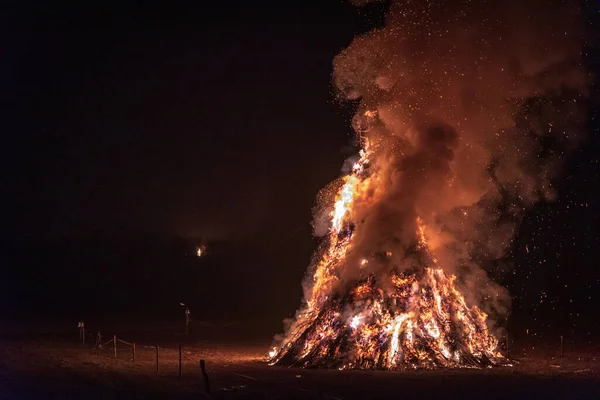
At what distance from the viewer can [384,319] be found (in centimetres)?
2431

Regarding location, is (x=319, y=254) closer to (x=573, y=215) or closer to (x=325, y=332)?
(x=325, y=332)

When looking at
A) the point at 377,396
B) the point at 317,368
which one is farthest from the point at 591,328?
the point at 377,396

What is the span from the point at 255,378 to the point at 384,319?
189 inches

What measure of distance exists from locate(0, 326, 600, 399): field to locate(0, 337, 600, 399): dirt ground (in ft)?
0.08

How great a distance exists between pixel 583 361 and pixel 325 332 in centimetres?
816

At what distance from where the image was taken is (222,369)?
23703 millimetres

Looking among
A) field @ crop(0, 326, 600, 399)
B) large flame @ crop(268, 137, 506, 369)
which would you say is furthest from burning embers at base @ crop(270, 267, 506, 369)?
field @ crop(0, 326, 600, 399)

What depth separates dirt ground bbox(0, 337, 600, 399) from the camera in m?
18.8

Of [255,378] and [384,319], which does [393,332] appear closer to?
[384,319]

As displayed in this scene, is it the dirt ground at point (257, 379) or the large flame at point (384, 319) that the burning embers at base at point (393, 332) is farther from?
the dirt ground at point (257, 379)

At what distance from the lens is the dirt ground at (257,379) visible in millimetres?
18844

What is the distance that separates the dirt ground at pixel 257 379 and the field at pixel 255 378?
0.08 ft

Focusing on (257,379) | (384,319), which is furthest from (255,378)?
(384,319)

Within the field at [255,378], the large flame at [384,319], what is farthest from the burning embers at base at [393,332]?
the field at [255,378]
